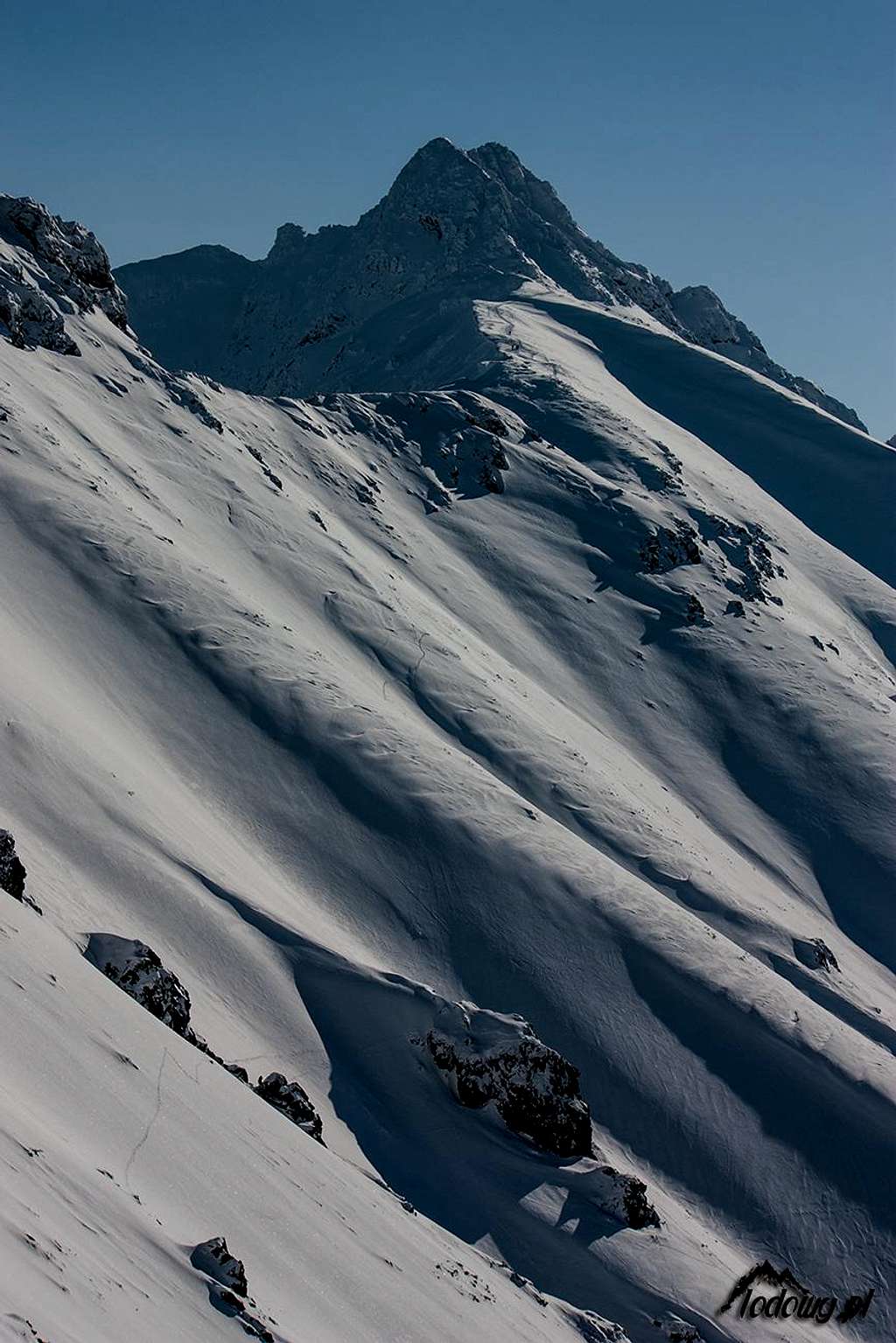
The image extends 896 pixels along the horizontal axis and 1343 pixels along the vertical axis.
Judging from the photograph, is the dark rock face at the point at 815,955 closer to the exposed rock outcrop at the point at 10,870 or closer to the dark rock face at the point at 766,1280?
the dark rock face at the point at 766,1280

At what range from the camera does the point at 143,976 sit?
75.3ft

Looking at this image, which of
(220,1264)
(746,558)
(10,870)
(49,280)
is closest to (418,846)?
(10,870)

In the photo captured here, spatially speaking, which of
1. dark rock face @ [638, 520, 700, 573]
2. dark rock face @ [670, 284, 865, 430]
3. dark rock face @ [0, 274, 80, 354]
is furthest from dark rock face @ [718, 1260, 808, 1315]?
dark rock face @ [670, 284, 865, 430]

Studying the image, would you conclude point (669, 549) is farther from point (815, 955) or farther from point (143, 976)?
point (143, 976)

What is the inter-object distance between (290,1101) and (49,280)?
4911 cm

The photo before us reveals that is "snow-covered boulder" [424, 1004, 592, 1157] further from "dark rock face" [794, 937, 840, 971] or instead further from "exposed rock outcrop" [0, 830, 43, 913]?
"dark rock face" [794, 937, 840, 971]

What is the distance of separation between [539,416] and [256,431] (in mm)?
27175

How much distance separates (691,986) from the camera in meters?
35.9

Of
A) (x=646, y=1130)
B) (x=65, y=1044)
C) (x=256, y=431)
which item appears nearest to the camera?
(x=65, y=1044)

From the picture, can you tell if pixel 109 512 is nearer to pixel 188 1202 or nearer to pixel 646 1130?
pixel 646 1130

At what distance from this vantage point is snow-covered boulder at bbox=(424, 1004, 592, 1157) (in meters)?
27.4

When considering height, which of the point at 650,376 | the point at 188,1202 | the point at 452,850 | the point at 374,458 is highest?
the point at 650,376

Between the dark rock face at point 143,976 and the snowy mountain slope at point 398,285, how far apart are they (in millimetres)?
98214

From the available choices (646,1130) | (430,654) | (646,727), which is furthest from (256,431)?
(646,1130)
